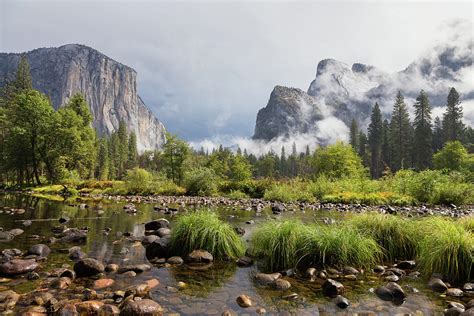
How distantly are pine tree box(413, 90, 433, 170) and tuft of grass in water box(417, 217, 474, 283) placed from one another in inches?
2949

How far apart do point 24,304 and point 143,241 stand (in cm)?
501

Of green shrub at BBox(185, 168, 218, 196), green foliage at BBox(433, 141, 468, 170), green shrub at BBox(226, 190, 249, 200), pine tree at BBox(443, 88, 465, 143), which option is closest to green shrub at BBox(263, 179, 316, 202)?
green shrub at BBox(226, 190, 249, 200)

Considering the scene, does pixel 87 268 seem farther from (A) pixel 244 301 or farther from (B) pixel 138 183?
(B) pixel 138 183

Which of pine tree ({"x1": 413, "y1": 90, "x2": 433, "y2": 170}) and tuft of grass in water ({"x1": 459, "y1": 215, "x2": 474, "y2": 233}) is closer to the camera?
tuft of grass in water ({"x1": 459, "y1": 215, "x2": 474, "y2": 233})

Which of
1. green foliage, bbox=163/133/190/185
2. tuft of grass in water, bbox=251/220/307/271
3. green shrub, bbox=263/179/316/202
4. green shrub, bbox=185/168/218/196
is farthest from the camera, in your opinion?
green foliage, bbox=163/133/190/185

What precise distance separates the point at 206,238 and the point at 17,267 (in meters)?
4.10

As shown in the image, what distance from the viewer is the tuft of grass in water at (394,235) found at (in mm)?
8344

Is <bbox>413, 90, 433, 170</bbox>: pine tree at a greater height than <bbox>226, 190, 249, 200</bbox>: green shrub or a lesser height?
greater

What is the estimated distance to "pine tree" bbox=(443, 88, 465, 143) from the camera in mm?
75250

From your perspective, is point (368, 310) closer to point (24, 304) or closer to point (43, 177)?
point (24, 304)

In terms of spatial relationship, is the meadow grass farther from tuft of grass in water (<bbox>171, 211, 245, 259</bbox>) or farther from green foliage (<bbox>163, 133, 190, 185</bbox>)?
green foliage (<bbox>163, 133, 190, 185</bbox>)

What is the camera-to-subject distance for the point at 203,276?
700 cm

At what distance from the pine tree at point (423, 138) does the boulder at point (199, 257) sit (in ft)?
251

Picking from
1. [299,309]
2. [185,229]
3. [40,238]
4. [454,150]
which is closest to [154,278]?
[185,229]
